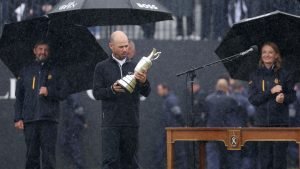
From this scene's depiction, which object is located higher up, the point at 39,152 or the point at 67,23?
the point at 67,23

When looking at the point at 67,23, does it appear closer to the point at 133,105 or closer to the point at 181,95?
the point at 133,105

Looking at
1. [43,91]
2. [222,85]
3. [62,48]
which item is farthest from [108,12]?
[222,85]

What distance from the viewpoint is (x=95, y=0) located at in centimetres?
1374

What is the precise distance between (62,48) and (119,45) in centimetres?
203

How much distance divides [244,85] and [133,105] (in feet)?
23.6

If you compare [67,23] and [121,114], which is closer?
[121,114]

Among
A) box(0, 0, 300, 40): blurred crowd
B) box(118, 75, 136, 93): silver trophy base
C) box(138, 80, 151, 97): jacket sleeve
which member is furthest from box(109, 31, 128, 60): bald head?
box(0, 0, 300, 40): blurred crowd

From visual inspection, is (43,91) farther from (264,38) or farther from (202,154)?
(264,38)

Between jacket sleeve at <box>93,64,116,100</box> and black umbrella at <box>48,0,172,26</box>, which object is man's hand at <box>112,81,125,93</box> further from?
black umbrella at <box>48,0,172,26</box>

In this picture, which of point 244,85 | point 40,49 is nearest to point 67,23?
point 40,49

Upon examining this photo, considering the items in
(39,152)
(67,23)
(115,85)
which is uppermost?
(67,23)

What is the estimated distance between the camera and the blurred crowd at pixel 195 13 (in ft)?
60.2

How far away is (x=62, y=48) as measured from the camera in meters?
14.2

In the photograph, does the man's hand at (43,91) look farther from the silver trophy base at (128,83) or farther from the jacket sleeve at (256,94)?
the jacket sleeve at (256,94)
